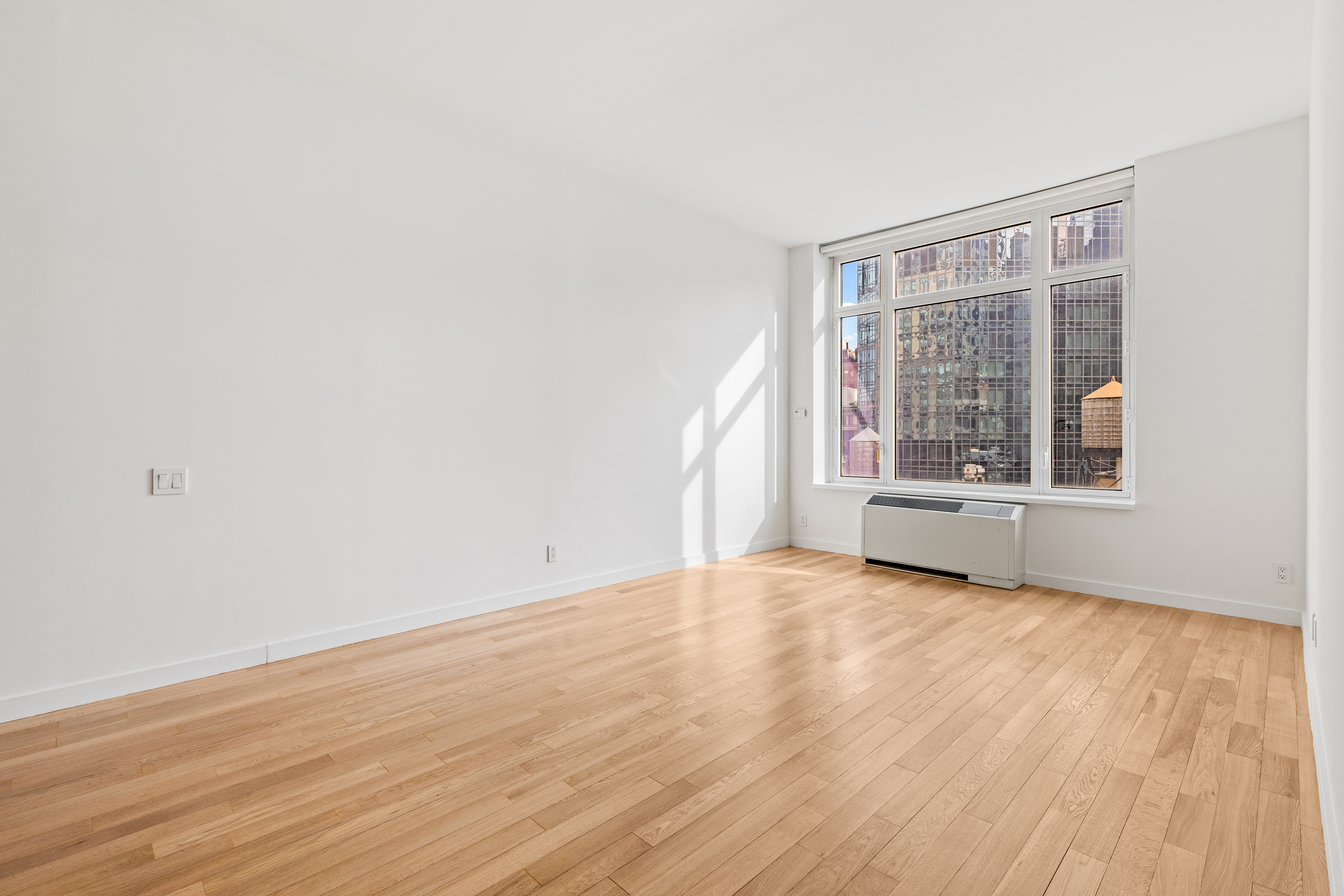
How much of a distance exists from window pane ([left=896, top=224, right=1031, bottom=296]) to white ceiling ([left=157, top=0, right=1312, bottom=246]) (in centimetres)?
62

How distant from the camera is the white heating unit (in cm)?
435

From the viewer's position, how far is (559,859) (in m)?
1.55

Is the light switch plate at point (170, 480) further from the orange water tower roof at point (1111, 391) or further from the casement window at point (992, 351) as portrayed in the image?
the orange water tower roof at point (1111, 391)

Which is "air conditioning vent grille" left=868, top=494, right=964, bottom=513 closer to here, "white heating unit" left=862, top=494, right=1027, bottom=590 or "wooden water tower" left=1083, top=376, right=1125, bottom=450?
"white heating unit" left=862, top=494, right=1027, bottom=590

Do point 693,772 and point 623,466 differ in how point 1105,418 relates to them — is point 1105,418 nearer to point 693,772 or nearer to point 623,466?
point 623,466

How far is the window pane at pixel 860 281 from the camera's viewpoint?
5.68 metres

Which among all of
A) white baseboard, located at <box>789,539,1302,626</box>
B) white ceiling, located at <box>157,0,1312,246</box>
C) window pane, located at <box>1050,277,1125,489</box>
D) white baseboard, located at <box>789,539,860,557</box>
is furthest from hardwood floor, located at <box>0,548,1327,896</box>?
white ceiling, located at <box>157,0,1312,246</box>

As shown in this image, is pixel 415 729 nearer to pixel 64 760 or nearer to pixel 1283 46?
pixel 64 760

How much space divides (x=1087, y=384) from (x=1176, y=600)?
1.51 m

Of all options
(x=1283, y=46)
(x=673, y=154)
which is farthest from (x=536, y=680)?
(x=1283, y=46)

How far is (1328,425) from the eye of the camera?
1922 millimetres

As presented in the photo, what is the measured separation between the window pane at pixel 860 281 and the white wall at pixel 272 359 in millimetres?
2254

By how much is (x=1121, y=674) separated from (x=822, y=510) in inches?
121

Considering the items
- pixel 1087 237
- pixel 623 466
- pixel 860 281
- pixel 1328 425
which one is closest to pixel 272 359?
pixel 623 466
